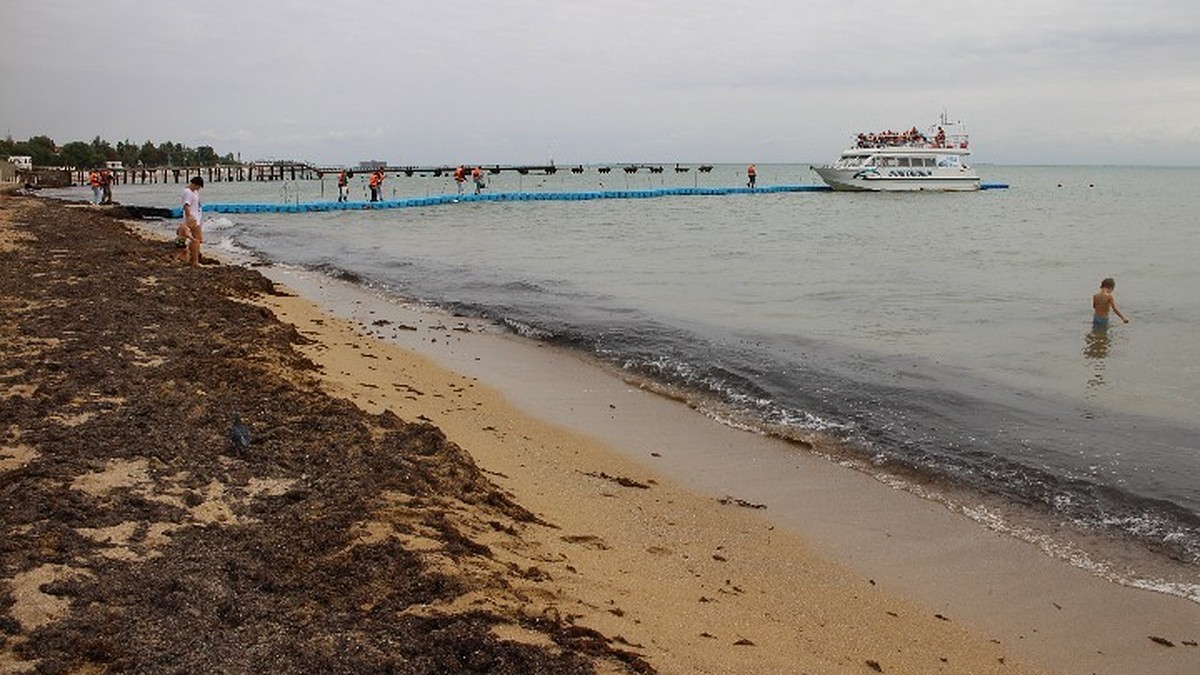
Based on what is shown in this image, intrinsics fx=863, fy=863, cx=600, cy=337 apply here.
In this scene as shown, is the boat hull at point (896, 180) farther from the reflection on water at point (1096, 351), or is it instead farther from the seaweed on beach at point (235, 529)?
the seaweed on beach at point (235, 529)

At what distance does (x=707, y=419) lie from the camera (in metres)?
7.97

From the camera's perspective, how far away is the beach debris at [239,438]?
15.9 feet

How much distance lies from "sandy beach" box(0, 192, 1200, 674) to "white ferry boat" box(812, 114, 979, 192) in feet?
175

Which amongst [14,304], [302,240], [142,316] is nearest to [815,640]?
[142,316]

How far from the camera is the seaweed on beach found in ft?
9.40

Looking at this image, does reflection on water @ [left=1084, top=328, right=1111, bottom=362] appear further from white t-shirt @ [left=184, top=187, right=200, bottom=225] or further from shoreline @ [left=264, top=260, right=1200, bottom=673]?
white t-shirt @ [left=184, top=187, right=200, bottom=225]

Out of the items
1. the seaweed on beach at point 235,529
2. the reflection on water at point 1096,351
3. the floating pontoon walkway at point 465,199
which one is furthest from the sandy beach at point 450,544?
the floating pontoon walkway at point 465,199

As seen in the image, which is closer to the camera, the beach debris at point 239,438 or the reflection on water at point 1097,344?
the beach debris at point 239,438

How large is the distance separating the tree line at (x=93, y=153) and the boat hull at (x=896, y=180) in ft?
231

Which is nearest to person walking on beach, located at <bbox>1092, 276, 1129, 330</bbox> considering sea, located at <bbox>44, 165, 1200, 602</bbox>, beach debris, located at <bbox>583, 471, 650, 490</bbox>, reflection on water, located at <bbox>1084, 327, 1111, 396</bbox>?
reflection on water, located at <bbox>1084, 327, 1111, 396</bbox>

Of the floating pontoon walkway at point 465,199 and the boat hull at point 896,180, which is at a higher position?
the boat hull at point 896,180

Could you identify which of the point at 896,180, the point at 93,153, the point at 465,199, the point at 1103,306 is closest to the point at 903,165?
the point at 896,180

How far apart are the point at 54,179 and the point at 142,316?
66.9 m

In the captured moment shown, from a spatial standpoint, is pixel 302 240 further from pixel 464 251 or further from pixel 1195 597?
pixel 1195 597
